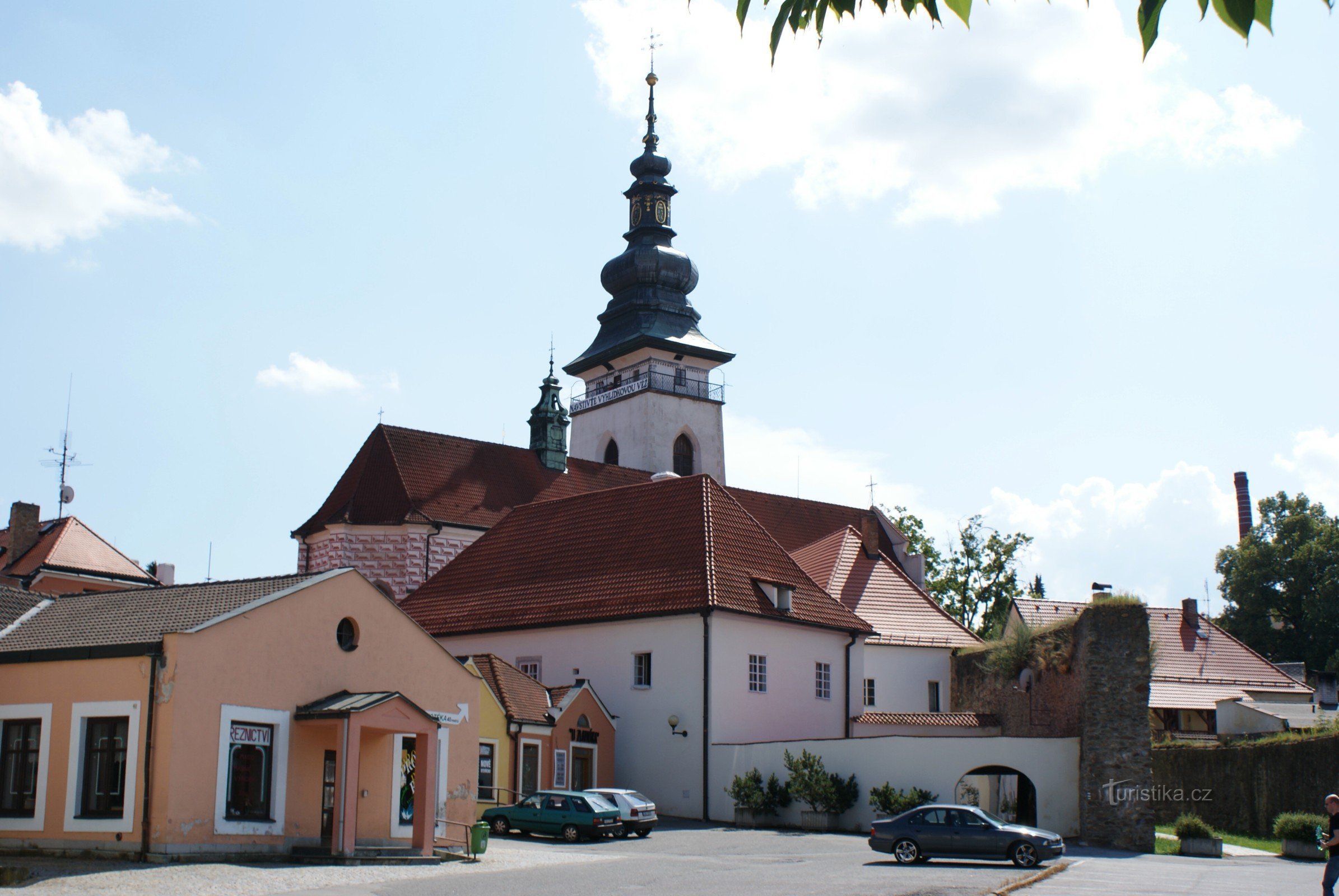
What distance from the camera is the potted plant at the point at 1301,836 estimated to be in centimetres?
2811

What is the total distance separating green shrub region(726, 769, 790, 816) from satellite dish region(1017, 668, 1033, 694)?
7.13 m

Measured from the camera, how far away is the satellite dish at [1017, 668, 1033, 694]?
3519 cm

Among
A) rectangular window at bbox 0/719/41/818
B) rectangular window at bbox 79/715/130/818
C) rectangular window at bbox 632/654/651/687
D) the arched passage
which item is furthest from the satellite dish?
rectangular window at bbox 0/719/41/818

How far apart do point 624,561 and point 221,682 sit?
17.5 metres

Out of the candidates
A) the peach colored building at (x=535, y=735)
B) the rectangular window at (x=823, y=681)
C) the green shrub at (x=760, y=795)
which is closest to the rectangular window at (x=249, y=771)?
the peach colored building at (x=535, y=735)

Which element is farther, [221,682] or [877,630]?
[877,630]

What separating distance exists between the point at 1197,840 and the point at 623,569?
16389mm

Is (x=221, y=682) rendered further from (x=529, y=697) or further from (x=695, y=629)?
(x=695, y=629)

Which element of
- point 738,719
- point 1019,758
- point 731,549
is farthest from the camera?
point 731,549

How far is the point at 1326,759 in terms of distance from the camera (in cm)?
3250

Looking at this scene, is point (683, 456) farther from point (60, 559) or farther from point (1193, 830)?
point (1193, 830)

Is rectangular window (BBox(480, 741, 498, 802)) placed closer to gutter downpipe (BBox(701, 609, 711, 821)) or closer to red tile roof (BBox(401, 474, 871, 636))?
gutter downpipe (BBox(701, 609, 711, 821))

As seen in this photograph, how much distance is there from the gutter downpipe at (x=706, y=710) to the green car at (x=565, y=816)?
18.5ft

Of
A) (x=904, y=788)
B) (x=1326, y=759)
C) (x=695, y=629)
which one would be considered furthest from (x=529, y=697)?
(x=1326, y=759)
